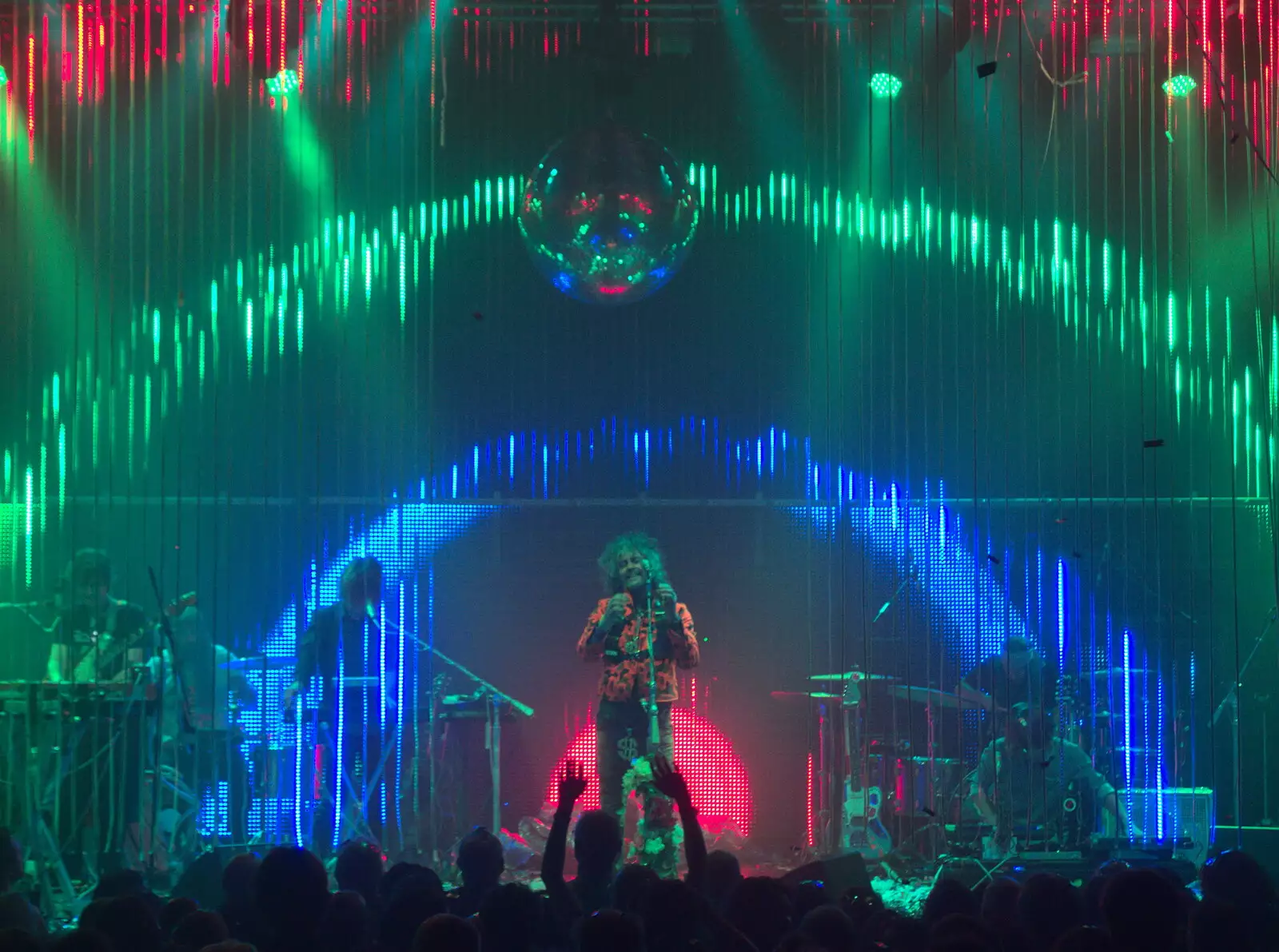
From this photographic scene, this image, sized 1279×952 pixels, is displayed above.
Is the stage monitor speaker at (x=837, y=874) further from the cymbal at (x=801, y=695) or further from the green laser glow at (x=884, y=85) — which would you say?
the green laser glow at (x=884, y=85)


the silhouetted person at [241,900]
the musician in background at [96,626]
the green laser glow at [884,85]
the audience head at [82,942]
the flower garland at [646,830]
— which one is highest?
the green laser glow at [884,85]

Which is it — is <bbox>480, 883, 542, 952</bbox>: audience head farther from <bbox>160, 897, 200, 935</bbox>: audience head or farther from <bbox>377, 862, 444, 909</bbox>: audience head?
<bbox>160, 897, 200, 935</bbox>: audience head

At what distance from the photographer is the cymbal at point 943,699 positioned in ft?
22.6

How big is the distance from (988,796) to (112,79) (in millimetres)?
5436

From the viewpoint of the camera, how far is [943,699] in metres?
7.00

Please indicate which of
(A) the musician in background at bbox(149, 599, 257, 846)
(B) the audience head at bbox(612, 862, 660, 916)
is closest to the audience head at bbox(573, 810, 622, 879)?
(B) the audience head at bbox(612, 862, 660, 916)

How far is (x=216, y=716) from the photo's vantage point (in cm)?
659

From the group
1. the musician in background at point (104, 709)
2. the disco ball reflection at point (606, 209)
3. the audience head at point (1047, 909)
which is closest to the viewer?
the audience head at point (1047, 909)

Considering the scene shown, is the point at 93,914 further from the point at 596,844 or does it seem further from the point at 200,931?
the point at 596,844

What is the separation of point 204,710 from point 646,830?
214 centimetres

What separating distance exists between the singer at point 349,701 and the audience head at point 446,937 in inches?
162

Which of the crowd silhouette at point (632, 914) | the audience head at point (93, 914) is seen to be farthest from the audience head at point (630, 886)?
the audience head at point (93, 914)

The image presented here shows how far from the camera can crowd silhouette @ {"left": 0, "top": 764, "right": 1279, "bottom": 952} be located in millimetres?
2814

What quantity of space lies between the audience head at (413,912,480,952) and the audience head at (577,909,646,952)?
0.69 ft
